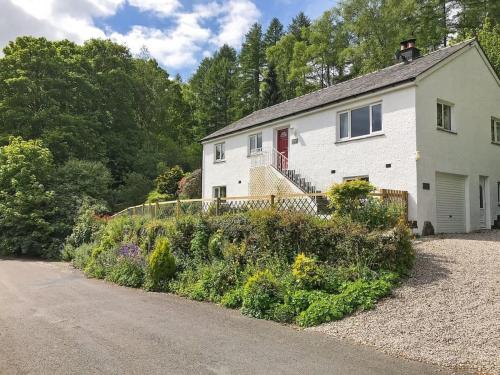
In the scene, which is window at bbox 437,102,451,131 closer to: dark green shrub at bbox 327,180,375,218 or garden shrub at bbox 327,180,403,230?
garden shrub at bbox 327,180,403,230

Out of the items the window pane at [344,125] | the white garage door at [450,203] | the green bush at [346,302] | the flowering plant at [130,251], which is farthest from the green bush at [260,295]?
the window pane at [344,125]

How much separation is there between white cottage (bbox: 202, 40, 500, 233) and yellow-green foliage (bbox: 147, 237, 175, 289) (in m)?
8.08

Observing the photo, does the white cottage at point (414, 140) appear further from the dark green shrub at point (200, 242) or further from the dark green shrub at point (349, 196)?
the dark green shrub at point (200, 242)

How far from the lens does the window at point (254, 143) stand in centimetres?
2244

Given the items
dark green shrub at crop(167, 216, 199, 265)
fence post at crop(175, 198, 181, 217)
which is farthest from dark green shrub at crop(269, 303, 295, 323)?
fence post at crop(175, 198, 181, 217)

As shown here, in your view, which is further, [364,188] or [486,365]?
[364,188]

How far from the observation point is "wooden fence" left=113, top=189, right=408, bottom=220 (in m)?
11.7

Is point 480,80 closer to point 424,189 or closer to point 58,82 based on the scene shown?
point 424,189

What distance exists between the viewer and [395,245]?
861 cm

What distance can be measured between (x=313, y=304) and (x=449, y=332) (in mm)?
2300

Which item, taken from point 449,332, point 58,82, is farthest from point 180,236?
point 58,82

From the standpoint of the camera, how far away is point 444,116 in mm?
16047

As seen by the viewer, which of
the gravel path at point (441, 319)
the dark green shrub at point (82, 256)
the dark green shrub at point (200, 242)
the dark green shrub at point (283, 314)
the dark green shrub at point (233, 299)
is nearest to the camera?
the gravel path at point (441, 319)

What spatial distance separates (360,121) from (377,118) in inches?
34.0
